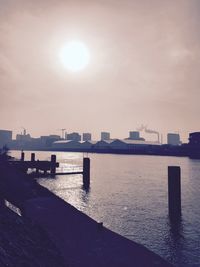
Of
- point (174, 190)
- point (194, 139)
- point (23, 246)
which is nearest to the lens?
point (23, 246)

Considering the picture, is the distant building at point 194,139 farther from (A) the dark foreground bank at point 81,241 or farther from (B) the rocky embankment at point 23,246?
(B) the rocky embankment at point 23,246

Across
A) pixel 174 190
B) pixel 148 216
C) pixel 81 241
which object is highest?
pixel 174 190

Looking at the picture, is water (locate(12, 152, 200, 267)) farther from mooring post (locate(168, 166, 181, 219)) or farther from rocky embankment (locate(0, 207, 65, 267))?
rocky embankment (locate(0, 207, 65, 267))

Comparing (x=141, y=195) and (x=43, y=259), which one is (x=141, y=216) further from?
(x=43, y=259)

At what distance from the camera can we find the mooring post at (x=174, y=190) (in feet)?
73.2

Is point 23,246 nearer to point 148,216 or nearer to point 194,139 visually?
point 148,216

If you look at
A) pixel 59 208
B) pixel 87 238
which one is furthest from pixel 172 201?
pixel 87 238

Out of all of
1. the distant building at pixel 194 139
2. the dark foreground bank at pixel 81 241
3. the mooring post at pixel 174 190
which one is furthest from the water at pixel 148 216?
the distant building at pixel 194 139

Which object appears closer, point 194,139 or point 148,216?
point 148,216

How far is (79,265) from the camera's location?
33.4ft

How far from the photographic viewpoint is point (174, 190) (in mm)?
22625

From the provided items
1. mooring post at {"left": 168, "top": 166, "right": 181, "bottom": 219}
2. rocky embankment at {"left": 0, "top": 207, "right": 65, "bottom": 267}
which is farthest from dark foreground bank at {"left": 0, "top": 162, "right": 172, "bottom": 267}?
mooring post at {"left": 168, "top": 166, "right": 181, "bottom": 219}

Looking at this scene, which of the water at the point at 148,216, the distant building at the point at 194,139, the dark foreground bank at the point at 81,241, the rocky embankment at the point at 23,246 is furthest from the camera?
the distant building at the point at 194,139

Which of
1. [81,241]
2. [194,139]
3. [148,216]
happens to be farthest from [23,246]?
[194,139]
